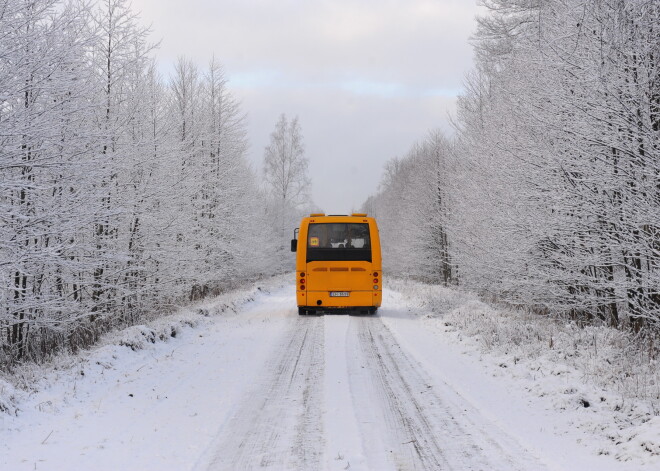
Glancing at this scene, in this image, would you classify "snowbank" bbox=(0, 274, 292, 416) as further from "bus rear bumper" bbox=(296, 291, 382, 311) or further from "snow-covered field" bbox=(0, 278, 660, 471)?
"bus rear bumper" bbox=(296, 291, 382, 311)

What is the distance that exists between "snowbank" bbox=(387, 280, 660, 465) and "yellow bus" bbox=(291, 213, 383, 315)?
3.90 meters

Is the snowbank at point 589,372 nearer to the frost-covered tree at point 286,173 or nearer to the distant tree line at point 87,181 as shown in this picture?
the distant tree line at point 87,181

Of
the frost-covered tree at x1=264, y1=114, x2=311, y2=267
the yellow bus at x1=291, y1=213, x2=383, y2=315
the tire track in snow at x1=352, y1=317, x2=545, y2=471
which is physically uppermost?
the frost-covered tree at x1=264, y1=114, x2=311, y2=267

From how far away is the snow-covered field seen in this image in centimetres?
382

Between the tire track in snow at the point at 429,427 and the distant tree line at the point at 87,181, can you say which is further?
the distant tree line at the point at 87,181

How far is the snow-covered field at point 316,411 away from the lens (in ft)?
12.5

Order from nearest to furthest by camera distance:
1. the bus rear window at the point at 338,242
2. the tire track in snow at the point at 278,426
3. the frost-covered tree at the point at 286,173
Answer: the tire track in snow at the point at 278,426 < the bus rear window at the point at 338,242 < the frost-covered tree at the point at 286,173

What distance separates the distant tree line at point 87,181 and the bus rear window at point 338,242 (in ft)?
14.7

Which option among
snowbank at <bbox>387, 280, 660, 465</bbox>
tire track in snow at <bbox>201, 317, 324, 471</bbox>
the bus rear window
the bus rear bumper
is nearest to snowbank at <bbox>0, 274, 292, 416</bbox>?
tire track in snow at <bbox>201, 317, 324, 471</bbox>

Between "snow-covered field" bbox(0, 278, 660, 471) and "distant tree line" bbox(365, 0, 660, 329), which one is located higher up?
"distant tree line" bbox(365, 0, 660, 329)

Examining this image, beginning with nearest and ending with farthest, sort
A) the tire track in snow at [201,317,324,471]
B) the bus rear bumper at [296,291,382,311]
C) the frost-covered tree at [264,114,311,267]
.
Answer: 1. the tire track in snow at [201,317,324,471]
2. the bus rear bumper at [296,291,382,311]
3. the frost-covered tree at [264,114,311,267]

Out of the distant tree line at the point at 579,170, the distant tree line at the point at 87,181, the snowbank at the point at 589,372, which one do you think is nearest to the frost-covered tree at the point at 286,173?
the distant tree line at the point at 87,181

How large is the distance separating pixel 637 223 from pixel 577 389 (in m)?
3.20

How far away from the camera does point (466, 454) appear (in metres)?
3.92
